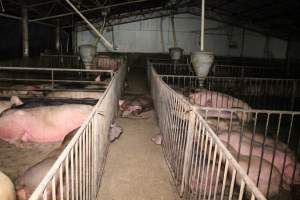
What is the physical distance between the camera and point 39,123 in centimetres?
470

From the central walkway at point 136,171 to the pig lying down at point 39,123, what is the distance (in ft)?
3.04

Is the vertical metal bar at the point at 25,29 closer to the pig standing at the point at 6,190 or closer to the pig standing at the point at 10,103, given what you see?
the pig standing at the point at 10,103

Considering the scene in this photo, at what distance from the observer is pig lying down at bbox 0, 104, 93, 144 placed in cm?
466

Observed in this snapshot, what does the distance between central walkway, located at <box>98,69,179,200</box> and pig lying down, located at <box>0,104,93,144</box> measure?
925mm

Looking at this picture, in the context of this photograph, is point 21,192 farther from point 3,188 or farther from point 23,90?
point 23,90

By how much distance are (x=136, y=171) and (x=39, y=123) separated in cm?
201

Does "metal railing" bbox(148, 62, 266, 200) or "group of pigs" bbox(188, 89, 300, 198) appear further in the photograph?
"group of pigs" bbox(188, 89, 300, 198)

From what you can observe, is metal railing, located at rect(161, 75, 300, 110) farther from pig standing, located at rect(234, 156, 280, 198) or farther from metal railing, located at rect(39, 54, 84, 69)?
metal railing, located at rect(39, 54, 84, 69)

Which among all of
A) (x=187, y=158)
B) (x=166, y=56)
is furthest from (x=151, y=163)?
(x=166, y=56)

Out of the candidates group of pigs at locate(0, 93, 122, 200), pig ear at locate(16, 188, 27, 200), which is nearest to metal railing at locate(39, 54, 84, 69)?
group of pigs at locate(0, 93, 122, 200)

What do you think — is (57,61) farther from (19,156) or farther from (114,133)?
(19,156)

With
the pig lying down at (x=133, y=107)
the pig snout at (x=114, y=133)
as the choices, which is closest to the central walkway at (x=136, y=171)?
the pig snout at (x=114, y=133)

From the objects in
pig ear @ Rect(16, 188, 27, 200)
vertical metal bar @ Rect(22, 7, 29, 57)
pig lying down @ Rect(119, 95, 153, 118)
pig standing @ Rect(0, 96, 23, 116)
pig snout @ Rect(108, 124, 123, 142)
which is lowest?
pig ear @ Rect(16, 188, 27, 200)

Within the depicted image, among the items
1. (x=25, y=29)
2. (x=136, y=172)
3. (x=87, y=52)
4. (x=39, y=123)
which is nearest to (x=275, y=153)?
(x=136, y=172)
